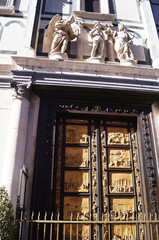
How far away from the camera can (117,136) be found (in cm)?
651

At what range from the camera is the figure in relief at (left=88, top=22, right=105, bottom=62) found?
7306 millimetres

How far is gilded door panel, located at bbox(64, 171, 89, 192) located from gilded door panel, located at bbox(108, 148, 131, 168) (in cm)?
78

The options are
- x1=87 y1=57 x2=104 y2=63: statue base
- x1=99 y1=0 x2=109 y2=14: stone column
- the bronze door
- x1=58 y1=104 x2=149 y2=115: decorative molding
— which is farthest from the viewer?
x1=99 y1=0 x2=109 y2=14: stone column

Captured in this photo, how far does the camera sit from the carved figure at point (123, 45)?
287 inches

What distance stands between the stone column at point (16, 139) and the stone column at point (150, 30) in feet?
13.7

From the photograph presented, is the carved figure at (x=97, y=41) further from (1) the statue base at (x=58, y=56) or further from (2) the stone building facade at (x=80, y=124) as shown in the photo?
(1) the statue base at (x=58, y=56)

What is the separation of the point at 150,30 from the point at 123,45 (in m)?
1.46

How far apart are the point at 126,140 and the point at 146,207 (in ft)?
6.03

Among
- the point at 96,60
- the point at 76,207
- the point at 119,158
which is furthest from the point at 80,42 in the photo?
the point at 76,207

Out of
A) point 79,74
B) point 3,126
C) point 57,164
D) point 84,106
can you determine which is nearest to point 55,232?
point 57,164

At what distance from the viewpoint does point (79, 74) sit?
6.68 meters

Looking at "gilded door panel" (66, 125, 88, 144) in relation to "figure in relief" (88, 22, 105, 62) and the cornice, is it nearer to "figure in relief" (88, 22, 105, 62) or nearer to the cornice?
the cornice

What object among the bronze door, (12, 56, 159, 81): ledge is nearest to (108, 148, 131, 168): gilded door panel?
the bronze door

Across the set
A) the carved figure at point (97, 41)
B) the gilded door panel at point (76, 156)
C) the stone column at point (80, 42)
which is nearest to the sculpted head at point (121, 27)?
the carved figure at point (97, 41)
